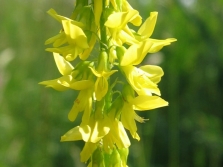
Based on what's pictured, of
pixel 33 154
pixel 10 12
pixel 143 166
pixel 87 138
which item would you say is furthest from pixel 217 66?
pixel 87 138

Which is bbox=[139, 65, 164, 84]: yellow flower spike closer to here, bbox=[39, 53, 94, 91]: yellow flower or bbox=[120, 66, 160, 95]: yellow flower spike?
bbox=[120, 66, 160, 95]: yellow flower spike

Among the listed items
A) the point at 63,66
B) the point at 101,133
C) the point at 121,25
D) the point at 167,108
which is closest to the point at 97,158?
the point at 101,133

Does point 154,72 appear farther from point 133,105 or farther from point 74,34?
point 74,34

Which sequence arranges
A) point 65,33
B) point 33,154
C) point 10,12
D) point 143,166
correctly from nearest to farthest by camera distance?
point 65,33, point 143,166, point 33,154, point 10,12

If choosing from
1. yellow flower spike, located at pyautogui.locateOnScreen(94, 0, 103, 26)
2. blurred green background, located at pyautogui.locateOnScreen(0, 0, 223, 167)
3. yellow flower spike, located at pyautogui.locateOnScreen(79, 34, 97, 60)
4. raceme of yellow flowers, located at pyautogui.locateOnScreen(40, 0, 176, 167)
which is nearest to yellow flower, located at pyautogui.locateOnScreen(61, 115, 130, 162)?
raceme of yellow flowers, located at pyautogui.locateOnScreen(40, 0, 176, 167)

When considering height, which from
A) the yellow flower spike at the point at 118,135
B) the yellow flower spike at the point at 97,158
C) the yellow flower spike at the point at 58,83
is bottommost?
the yellow flower spike at the point at 97,158

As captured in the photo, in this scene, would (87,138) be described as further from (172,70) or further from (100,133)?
(172,70)

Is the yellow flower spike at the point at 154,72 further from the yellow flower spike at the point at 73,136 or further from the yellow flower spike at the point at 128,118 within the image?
the yellow flower spike at the point at 73,136

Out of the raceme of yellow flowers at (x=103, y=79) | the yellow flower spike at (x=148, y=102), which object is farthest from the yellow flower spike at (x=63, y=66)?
the yellow flower spike at (x=148, y=102)
